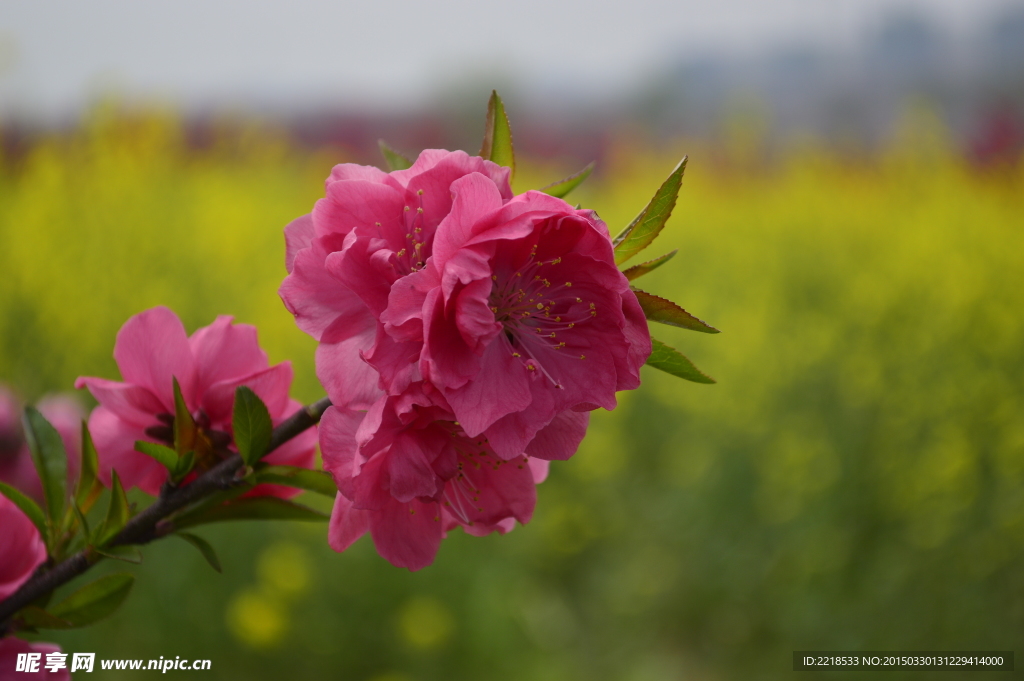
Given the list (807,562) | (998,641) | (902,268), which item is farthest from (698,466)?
(902,268)

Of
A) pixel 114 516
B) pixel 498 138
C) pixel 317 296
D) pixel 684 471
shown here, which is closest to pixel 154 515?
pixel 114 516

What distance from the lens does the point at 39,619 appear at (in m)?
0.35

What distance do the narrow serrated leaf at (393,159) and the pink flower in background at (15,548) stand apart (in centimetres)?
25

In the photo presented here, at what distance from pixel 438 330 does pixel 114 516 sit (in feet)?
0.61

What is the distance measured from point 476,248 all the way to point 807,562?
1.86 m

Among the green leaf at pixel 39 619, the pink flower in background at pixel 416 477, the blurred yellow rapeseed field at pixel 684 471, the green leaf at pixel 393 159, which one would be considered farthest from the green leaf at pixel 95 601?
the blurred yellow rapeseed field at pixel 684 471

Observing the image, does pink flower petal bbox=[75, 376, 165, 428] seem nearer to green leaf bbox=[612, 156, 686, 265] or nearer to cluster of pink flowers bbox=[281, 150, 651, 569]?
cluster of pink flowers bbox=[281, 150, 651, 569]

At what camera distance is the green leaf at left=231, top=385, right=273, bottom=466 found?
1.06 ft

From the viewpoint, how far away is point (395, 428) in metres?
0.31

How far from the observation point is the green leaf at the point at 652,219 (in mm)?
340

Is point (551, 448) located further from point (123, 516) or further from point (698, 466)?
point (698, 466)

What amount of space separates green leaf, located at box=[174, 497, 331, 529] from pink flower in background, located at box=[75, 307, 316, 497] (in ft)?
0.05

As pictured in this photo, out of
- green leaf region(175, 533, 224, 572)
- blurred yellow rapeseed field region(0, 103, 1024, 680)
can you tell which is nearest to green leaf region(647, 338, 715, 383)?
green leaf region(175, 533, 224, 572)

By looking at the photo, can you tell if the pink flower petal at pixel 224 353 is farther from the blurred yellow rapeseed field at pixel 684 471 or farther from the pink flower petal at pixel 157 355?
the blurred yellow rapeseed field at pixel 684 471
